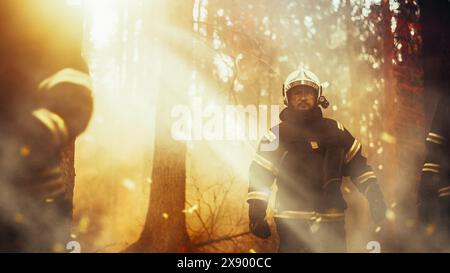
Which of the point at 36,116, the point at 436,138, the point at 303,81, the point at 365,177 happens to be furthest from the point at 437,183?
the point at 36,116

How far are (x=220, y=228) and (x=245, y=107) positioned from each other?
8.15ft

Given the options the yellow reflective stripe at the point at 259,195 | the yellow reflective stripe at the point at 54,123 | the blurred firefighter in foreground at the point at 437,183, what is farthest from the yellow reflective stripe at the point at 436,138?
the yellow reflective stripe at the point at 54,123

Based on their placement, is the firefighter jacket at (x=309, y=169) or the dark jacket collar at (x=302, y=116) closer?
the firefighter jacket at (x=309, y=169)

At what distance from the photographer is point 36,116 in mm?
2004

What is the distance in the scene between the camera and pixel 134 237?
8406mm

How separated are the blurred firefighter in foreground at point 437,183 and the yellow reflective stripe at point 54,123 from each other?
128 inches

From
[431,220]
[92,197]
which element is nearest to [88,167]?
[92,197]

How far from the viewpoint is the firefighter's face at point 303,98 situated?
15.1 ft

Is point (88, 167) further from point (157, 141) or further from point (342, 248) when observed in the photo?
point (342, 248)

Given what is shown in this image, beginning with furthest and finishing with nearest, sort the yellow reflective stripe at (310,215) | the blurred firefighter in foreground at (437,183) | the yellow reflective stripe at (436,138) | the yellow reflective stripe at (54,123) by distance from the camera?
the yellow reflective stripe at (310,215) < the yellow reflective stripe at (436,138) < the blurred firefighter in foreground at (437,183) < the yellow reflective stripe at (54,123)

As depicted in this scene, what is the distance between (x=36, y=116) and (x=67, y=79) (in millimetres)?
294

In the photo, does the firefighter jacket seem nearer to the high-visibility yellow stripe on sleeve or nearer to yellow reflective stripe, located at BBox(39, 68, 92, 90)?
the high-visibility yellow stripe on sleeve

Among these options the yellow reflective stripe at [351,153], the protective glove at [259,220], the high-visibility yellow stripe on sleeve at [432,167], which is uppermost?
the yellow reflective stripe at [351,153]

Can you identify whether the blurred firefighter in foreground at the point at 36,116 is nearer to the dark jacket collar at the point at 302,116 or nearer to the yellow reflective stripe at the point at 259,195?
the yellow reflective stripe at the point at 259,195
